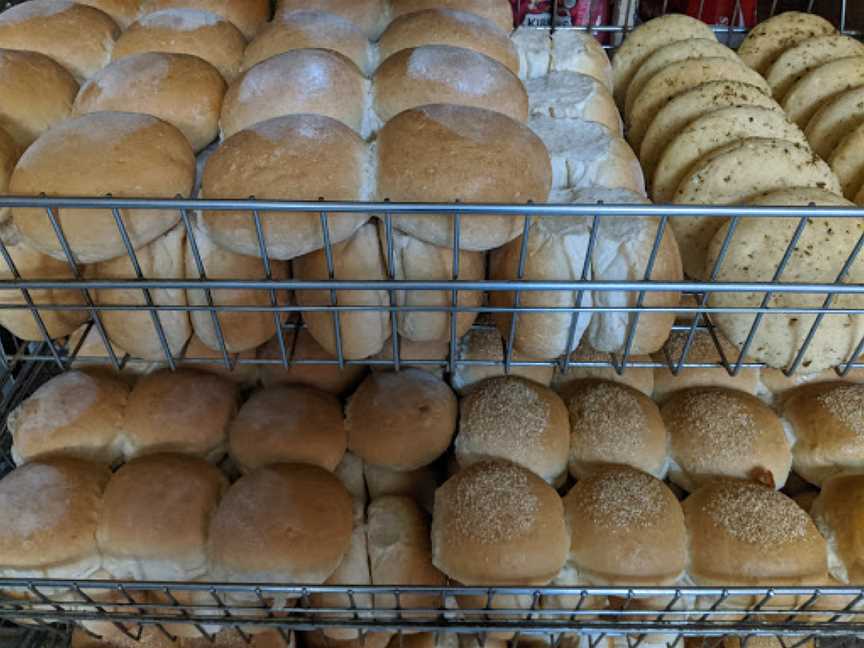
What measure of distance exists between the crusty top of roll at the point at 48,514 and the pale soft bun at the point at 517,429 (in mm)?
548

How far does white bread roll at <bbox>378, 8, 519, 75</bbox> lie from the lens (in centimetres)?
94

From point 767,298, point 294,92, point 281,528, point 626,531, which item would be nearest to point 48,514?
point 281,528

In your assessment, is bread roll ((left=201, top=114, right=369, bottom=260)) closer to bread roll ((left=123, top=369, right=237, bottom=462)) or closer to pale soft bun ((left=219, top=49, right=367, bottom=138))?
pale soft bun ((left=219, top=49, right=367, bottom=138))

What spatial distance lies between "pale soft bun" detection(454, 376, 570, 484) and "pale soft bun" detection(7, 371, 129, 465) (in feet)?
1.82

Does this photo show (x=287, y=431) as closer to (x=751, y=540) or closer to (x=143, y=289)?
(x=143, y=289)

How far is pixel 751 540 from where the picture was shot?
0.91 metres

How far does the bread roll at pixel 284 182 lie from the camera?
0.69m

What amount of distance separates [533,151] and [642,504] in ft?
1.72

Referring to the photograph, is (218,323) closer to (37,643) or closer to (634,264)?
(634,264)

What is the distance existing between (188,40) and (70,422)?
60 cm

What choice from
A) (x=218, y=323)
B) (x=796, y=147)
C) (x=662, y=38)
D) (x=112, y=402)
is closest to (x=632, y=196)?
(x=796, y=147)

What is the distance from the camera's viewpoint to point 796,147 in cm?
95

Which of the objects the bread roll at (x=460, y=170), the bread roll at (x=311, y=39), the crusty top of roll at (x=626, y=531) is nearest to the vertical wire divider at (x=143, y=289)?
the bread roll at (x=460, y=170)

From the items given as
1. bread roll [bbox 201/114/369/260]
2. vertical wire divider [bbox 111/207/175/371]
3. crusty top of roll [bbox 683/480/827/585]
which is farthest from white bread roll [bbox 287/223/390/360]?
crusty top of roll [bbox 683/480/827/585]
